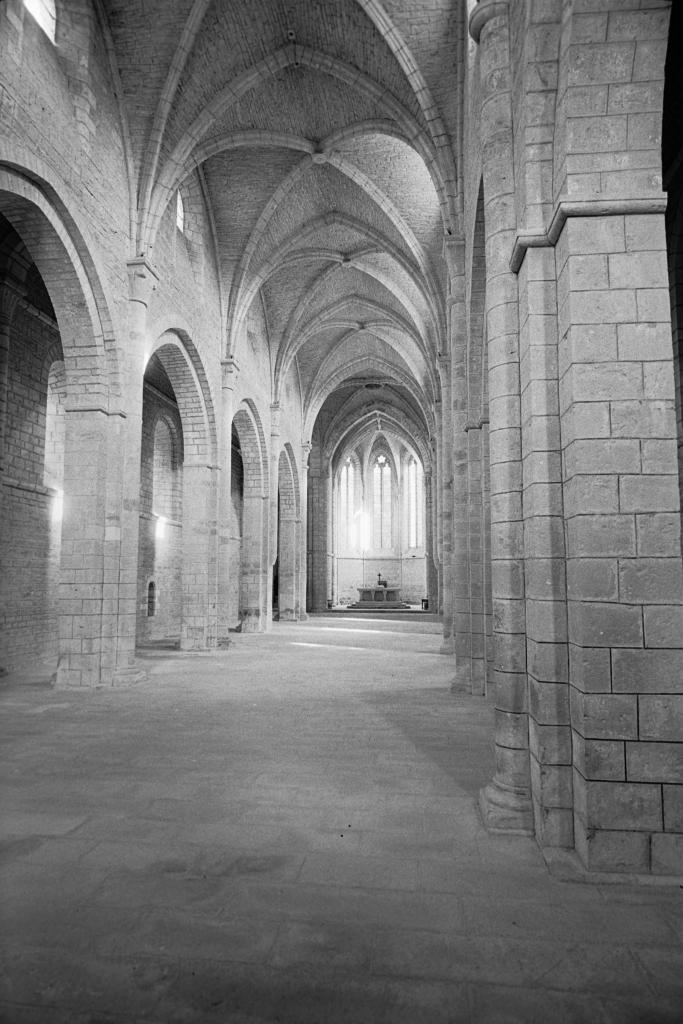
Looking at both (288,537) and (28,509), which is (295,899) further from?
(288,537)

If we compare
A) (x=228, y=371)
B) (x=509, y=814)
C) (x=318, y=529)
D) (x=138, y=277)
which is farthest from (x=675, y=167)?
(x=318, y=529)

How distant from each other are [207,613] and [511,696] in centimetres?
1081

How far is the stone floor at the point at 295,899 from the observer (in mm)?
2475

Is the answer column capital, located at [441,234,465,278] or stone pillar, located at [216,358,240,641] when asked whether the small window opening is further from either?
stone pillar, located at [216,358,240,641]

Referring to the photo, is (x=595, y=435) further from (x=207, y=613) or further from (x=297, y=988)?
(x=207, y=613)

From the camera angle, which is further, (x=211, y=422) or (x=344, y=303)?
(x=344, y=303)

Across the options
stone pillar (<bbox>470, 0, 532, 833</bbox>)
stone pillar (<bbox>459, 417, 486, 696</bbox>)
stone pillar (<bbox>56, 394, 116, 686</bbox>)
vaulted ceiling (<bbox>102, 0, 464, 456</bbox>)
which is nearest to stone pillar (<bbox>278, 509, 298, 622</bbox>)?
vaulted ceiling (<bbox>102, 0, 464, 456</bbox>)

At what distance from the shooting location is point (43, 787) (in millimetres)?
4953

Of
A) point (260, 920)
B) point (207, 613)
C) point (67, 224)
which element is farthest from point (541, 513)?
point (207, 613)

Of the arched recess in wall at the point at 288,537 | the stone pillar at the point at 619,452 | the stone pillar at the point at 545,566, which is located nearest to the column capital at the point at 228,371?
the arched recess in wall at the point at 288,537

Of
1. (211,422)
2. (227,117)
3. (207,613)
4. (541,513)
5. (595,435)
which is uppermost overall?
(227,117)

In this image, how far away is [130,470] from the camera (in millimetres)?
10375

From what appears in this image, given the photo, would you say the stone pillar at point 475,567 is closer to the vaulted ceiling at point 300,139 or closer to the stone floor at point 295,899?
the stone floor at point 295,899

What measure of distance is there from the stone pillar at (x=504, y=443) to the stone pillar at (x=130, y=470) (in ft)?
22.7
